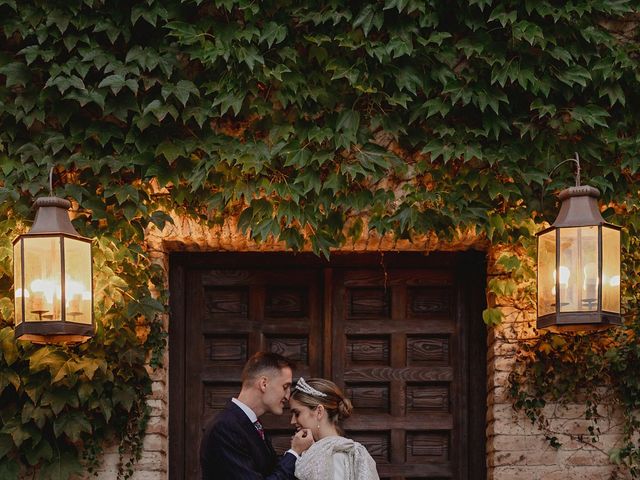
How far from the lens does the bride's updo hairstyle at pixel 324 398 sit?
5605 mm

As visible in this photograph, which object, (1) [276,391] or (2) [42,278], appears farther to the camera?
(1) [276,391]

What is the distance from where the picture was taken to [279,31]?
6117 mm

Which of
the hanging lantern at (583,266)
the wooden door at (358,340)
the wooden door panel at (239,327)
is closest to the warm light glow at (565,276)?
the hanging lantern at (583,266)

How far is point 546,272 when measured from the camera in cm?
575

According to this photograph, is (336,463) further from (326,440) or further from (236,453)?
(236,453)

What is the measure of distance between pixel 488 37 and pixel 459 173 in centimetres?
85

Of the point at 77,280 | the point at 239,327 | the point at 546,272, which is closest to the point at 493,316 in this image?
the point at 546,272

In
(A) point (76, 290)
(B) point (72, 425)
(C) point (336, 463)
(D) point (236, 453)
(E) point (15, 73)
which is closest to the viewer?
(C) point (336, 463)

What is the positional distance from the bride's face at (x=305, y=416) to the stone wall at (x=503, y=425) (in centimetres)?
101

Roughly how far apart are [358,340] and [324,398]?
103cm

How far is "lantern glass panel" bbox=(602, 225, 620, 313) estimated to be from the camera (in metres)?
5.55

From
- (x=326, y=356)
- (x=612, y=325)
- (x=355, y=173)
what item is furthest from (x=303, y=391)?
(x=612, y=325)

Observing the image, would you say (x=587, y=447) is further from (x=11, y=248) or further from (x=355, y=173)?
(x=11, y=248)

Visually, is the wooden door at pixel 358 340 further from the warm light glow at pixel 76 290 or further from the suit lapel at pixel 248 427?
the warm light glow at pixel 76 290
